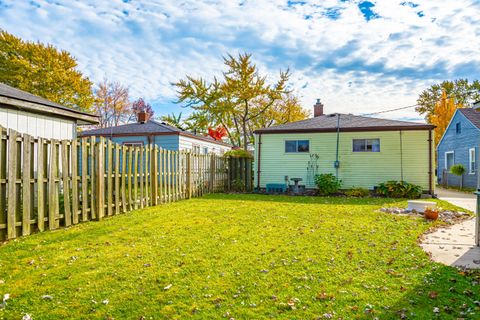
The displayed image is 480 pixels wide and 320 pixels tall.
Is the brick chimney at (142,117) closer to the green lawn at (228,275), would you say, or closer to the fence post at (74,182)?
the fence post at (74,182)

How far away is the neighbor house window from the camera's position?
47.7ft

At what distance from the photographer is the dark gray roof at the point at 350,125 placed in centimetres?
1321

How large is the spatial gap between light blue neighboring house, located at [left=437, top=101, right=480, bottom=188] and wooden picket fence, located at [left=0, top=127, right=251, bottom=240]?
50.4 feet

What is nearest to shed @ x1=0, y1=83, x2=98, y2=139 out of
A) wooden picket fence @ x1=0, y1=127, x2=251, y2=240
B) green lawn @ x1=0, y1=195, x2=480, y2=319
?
wooden picket fence @ x1=0, y1=127, x2=251, y2=240

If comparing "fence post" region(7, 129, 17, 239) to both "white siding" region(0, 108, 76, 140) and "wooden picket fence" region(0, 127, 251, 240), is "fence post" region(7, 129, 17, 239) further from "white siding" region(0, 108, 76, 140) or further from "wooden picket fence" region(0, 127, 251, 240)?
"white siding" region(0, 108, 76, 140)

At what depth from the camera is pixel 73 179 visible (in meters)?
5.98

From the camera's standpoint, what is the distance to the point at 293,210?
8.51m

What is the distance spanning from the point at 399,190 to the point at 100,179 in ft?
38.0

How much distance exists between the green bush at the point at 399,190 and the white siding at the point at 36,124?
39.9 ft

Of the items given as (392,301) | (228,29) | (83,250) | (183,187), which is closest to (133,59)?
(228,29)

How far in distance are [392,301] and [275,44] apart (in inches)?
531

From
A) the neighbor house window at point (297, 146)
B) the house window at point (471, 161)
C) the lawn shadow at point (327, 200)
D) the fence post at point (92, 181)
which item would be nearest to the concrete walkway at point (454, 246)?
the lawn shadow at point (327, 200)

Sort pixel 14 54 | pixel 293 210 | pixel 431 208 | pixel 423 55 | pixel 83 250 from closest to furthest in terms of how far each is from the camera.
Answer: pixel 83 250 → pixel 431 208 → pixel 293 210 → pixel 423 55 → pixel 14 54

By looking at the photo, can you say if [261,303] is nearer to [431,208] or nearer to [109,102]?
[431,208]
